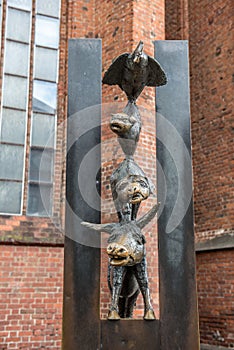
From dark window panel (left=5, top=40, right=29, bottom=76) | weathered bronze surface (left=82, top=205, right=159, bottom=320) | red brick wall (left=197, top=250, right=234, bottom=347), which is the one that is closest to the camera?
weathered bronze surface (left=82, top=205, right=159, bottom=320)

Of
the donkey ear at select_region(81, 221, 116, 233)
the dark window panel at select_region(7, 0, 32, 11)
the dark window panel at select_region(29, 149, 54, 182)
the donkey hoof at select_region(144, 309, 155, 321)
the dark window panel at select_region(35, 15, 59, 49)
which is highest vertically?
the dark window panel at select_region(7, 0, 32, 11)

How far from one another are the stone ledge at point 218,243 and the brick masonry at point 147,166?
0.12 meters

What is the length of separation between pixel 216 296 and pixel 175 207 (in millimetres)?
5351

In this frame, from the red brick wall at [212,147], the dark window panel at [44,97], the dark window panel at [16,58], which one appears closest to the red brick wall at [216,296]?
the red brick wall at [212,147]

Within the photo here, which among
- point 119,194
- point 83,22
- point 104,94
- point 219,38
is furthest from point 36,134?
point 119,194

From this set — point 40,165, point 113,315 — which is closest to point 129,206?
point 113,315

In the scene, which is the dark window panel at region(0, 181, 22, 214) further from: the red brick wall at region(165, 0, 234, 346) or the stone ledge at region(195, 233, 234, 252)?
the red brick wall at region(165, 0, 234, 346)

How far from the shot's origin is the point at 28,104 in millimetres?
7227

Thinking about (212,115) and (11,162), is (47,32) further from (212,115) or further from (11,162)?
(212,115)

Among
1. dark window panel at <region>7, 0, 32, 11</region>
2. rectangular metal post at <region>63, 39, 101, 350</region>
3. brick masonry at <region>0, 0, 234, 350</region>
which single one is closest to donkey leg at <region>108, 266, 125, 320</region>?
rectangular metal post at <region>63, 39, 101, 350</region>

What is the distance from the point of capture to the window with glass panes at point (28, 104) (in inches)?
269

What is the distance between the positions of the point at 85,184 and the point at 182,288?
88 cm

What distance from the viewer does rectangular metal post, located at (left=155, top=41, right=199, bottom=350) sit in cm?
263

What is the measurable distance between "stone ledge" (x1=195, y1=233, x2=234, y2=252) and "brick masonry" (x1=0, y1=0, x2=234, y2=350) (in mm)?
119
